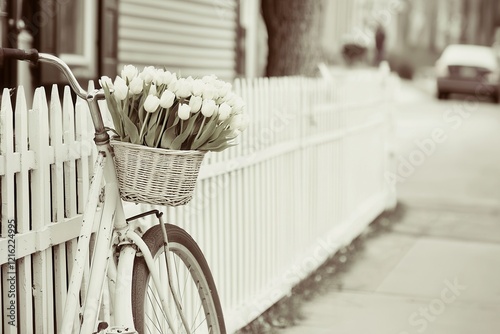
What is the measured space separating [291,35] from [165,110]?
6.03m

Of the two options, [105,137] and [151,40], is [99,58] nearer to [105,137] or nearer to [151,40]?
[151,40]

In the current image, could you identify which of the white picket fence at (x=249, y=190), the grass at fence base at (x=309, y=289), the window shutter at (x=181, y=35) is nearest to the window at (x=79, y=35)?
the window shutter at (x=181, y=35)

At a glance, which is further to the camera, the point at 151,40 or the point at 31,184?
the point at 151,40

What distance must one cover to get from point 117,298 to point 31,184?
21.3 inches

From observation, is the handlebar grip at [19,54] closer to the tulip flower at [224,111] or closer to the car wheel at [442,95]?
the tulip flower at [224,111]

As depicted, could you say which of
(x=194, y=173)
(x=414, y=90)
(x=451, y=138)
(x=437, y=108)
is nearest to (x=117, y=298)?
(x=194, y=173)

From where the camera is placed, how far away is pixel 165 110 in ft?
11.0

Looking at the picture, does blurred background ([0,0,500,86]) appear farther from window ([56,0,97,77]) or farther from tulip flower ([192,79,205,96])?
tulip flower ([192,79,205,96])

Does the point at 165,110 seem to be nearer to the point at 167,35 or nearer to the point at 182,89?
the point at 182,89

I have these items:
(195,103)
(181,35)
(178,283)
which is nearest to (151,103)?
(195,103)

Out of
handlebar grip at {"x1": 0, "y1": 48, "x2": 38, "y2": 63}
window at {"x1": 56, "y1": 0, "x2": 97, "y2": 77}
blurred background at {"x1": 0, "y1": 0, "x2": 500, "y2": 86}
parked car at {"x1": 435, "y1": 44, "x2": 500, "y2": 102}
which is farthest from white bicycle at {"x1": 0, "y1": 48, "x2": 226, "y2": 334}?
parked car at {"x1": 435, "y1": 44, "x2": 500, "y2": 102}

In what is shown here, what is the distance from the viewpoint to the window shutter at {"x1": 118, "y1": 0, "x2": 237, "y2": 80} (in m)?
11.4

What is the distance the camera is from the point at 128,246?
348 centimetres

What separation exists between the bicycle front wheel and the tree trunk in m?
5.00
